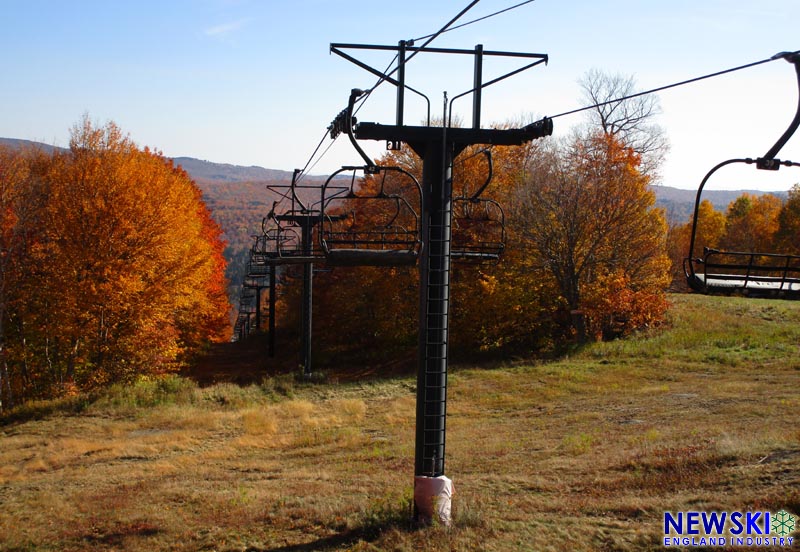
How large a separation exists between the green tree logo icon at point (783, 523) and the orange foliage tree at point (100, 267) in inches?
888

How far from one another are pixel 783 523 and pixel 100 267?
79.0 feet

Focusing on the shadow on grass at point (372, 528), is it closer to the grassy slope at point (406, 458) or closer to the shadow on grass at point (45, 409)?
the grassy slope at point (406, 458)

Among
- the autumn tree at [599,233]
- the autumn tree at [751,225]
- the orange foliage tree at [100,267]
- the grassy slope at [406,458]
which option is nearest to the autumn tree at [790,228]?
the autumn tree at [751,225]

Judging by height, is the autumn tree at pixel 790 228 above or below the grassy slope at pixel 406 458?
above

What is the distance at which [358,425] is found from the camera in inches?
734

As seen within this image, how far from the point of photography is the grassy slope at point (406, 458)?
8867 mm

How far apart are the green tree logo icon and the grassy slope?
29cm

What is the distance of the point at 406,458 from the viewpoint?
1407 cm

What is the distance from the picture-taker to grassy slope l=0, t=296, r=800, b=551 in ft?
29.1

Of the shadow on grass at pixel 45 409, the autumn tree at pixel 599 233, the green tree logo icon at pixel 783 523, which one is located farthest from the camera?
the autumn tree at pixel 599 233

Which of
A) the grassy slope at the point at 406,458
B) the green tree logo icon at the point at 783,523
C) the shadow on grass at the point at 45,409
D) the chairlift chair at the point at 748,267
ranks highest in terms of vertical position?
the chairlift chair at the point at 748,267

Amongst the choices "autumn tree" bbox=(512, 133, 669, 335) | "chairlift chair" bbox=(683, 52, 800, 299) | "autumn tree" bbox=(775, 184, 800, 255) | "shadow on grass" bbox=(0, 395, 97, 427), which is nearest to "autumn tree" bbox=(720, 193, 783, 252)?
"autumn tree" bbox=(775, 184, 800, 255)

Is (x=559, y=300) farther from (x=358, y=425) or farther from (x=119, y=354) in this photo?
(x=119, y=354)

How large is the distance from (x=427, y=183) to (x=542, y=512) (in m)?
4.83
